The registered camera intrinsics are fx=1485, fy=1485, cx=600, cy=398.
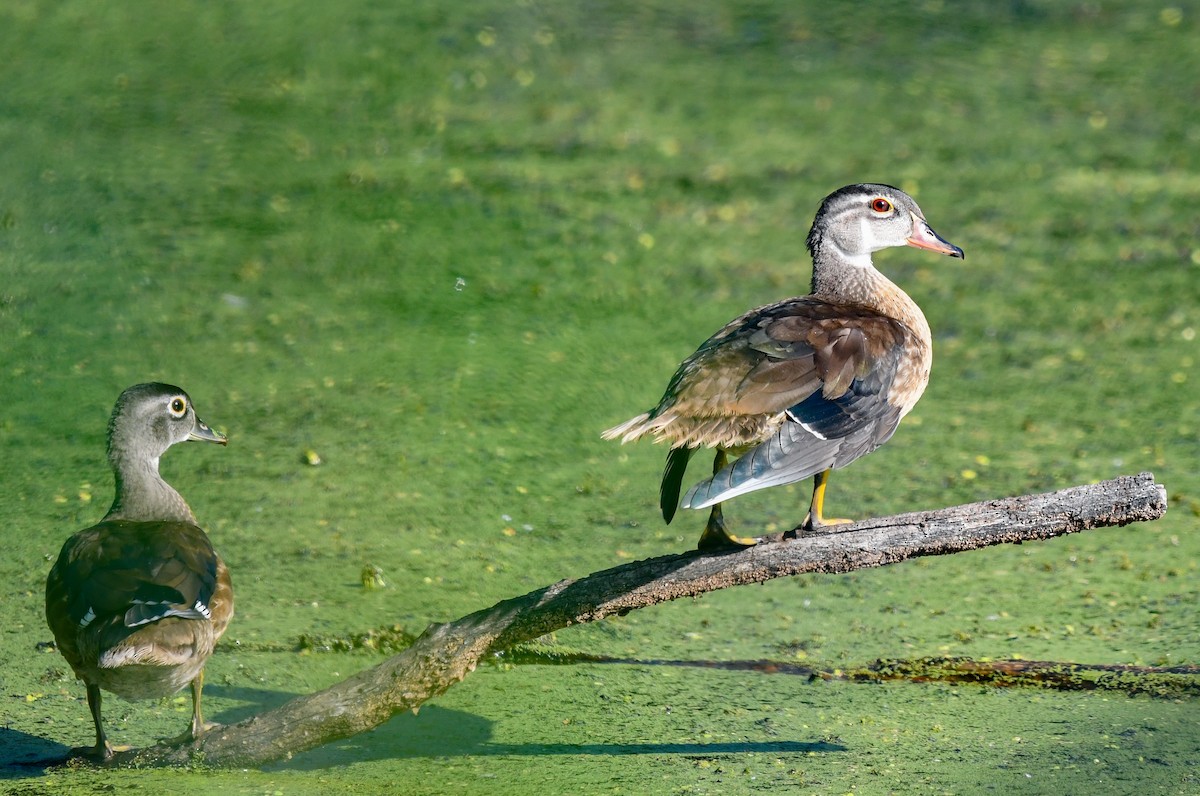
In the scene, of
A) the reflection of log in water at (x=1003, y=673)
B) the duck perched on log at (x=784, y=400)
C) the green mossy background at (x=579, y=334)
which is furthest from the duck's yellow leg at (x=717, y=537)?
the reflection of log in water at (x=1003, y=673)

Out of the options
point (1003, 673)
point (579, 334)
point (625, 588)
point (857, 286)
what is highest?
point (857, 286)

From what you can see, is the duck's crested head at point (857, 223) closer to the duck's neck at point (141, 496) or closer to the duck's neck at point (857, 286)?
the duck's neck at point (857, 286)

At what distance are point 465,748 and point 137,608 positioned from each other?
872 millimetres

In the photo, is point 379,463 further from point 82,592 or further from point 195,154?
point 195,154

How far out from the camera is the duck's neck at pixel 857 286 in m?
3.94

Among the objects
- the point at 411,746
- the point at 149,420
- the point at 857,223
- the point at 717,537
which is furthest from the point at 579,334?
the point at 717,537

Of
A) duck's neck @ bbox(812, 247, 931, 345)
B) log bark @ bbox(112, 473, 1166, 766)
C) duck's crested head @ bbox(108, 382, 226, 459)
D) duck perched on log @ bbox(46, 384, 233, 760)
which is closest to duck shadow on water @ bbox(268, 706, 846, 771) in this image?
log bark @ bbox(112, 473, 1166, 766)

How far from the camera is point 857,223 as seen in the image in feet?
Result: 13.2

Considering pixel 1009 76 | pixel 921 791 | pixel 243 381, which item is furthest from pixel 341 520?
pixel 1009 76

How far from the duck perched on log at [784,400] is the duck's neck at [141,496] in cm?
126

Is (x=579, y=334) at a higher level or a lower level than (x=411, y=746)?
lower

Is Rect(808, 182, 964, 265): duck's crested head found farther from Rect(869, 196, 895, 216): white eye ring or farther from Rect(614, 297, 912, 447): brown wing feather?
Rect(614, 297, 912, 447): brown wing feather

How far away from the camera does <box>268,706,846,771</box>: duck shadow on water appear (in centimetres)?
348

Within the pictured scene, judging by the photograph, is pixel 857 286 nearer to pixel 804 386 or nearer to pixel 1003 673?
pixel 804 386
